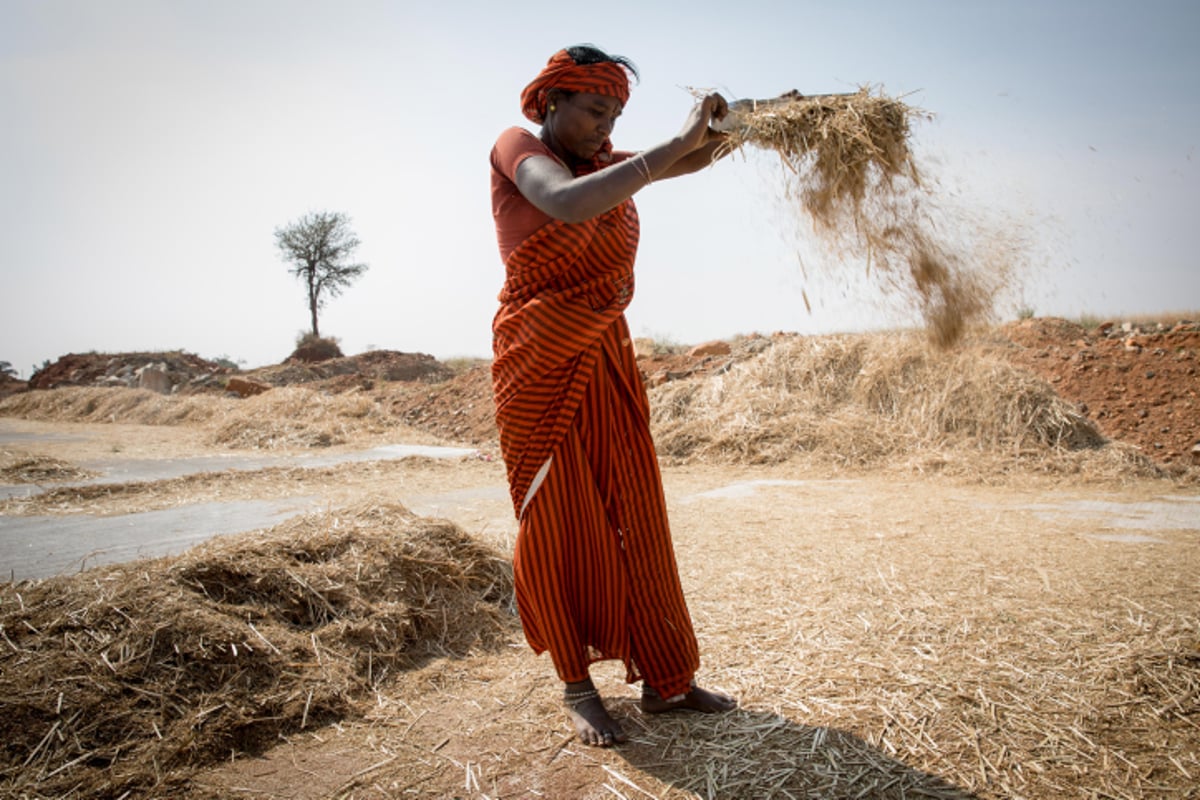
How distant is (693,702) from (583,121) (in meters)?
1.68

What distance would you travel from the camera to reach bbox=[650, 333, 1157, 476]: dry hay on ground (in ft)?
22.9

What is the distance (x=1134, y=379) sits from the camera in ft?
27.8

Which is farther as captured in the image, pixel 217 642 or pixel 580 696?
pixel 217 642

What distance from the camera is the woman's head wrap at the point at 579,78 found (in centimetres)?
209

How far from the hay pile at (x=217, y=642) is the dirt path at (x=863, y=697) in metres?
0.14

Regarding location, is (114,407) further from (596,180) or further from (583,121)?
(596,180)

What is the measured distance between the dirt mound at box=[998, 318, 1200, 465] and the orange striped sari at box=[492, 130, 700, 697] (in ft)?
22.0

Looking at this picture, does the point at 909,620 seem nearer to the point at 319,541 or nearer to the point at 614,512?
the point at 614,512

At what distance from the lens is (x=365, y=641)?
8.54ft

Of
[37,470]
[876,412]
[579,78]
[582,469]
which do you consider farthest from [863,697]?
[37,470]

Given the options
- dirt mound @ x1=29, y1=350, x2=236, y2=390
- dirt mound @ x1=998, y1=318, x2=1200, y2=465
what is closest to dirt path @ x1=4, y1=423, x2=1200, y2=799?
dirt mound @ x1=998, y1=318, x2=1200, y2=465

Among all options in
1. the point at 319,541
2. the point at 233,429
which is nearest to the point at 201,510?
the point at 319,541

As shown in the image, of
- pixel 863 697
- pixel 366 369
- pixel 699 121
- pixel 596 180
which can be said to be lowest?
pixel 863 697

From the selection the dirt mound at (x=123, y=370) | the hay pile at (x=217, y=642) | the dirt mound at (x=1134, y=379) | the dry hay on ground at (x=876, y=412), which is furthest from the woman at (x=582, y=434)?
the dirt mound at (x=123, y=370)
